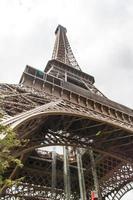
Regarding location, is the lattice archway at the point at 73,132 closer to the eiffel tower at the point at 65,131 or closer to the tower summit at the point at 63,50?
the eiffel tower at the point at 65,131

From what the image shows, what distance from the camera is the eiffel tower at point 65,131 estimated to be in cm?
2011

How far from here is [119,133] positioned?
2628 centimetres

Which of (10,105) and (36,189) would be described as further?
(36,189)

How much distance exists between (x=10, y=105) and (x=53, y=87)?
27.3 ft

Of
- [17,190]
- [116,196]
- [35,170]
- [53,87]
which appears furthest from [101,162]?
[53,87]

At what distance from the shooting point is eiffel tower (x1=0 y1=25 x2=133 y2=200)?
20.1 m

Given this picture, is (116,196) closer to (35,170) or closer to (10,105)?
(35,170)

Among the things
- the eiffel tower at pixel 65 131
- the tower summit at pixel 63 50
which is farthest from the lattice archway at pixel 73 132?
the tower summit at pixel 63 50

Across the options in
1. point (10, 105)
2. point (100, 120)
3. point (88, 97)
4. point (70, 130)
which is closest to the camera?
point (10, 105)

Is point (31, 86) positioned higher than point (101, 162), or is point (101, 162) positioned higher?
point (31, 86)

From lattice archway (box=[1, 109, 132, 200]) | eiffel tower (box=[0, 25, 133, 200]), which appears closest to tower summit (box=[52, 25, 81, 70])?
eiffel tower (box=[0, 25, 133, 200])

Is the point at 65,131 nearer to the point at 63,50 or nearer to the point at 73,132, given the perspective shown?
the point at 73,132

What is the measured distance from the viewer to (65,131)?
82.1ft

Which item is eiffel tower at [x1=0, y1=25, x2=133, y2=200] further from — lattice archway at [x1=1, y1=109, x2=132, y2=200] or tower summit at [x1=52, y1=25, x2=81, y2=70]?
tower summit at [x1=52, y1=25, x2=81, y2=70]
